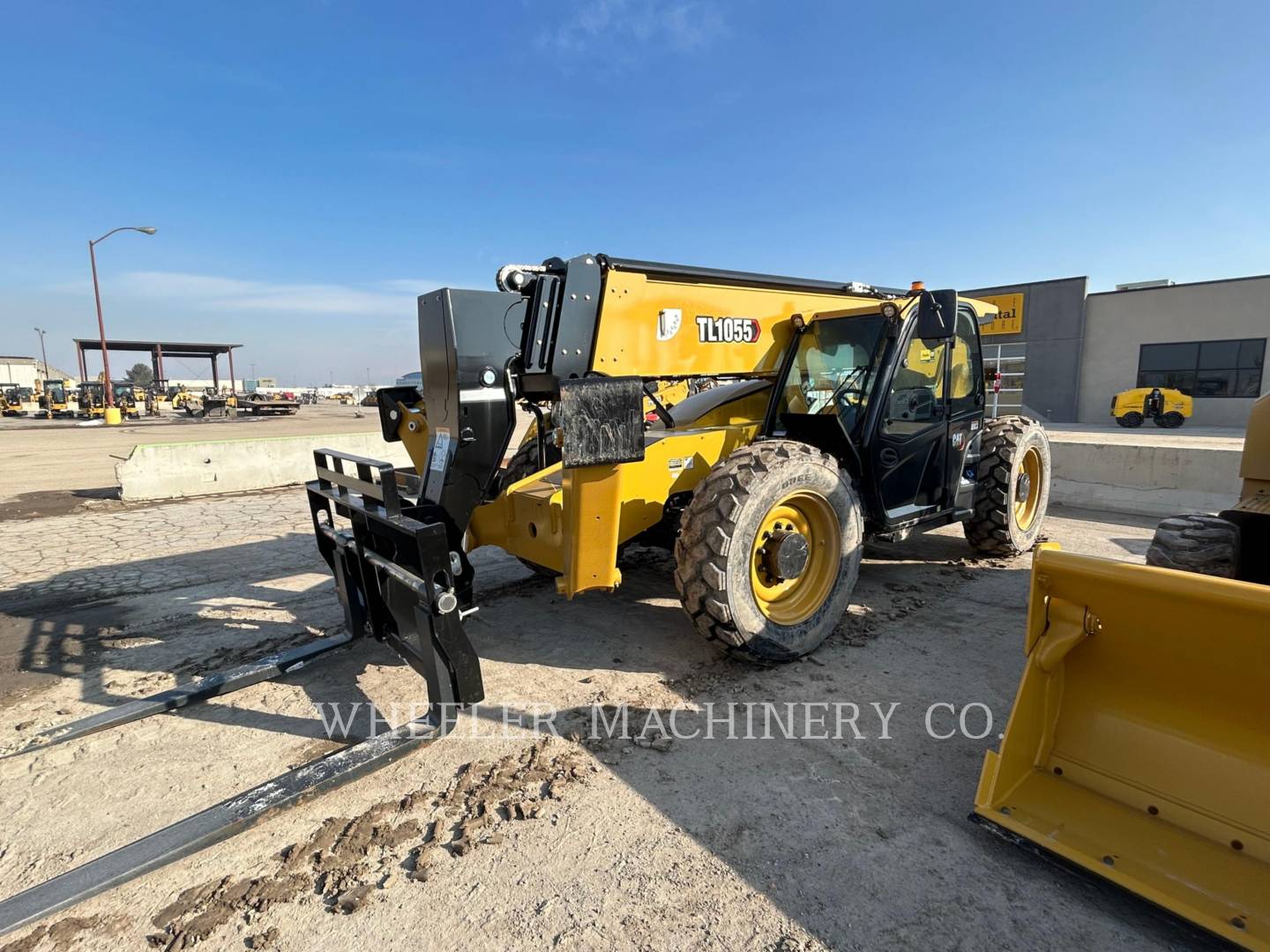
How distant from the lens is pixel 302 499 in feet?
32.0

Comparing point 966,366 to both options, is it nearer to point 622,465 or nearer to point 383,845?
point 622,465

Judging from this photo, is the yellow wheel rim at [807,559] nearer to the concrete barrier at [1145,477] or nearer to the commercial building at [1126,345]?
the concrete barrier at [1145,477]

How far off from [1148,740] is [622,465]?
2459 millimetres

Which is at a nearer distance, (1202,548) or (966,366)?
(1202,548)

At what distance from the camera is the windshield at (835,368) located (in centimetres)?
450

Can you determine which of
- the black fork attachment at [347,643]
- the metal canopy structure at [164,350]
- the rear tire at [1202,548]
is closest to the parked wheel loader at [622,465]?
the black fork attachment at [347,643]

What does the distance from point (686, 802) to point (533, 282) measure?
8.76 ft

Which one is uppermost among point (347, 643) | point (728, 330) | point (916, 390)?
point (728, 330)

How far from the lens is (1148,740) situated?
2348mm

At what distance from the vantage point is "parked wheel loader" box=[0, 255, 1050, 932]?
3.05m

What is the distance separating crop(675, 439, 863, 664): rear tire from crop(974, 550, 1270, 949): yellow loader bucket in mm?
1352

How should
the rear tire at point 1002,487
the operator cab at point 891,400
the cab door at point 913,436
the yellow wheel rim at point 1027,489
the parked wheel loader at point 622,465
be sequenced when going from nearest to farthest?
the parked wheel loader at point 622,465, the operator cab at point 891,400, the cab door at point 913,436, the rear tire at point 1002,487, the yellow wheel rim at point 1027,489

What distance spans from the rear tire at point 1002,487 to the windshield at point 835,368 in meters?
1.78

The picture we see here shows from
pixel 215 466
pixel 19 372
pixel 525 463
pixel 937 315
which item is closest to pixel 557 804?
pixel 525 463
